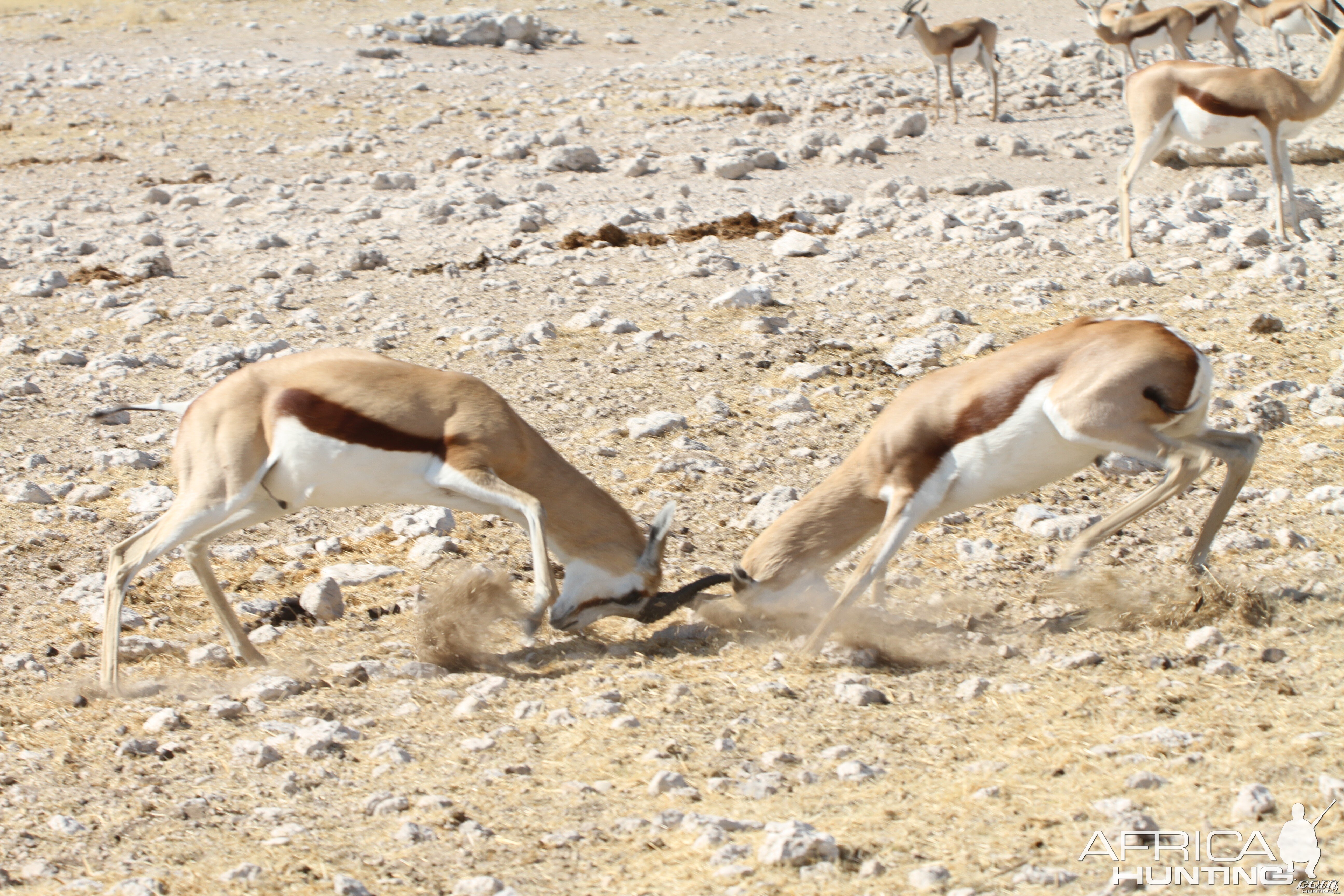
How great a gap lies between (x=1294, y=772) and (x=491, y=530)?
370cm

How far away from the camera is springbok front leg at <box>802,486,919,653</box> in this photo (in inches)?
200

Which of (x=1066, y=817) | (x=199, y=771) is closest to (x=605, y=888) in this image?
(x=1066, y=817)

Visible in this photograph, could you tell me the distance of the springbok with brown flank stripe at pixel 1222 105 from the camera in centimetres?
1133

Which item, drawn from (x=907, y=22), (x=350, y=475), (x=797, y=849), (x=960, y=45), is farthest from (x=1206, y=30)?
(x=797, y=849)

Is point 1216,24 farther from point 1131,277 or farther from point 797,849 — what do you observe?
point 797,849

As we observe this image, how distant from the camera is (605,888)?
3.52m

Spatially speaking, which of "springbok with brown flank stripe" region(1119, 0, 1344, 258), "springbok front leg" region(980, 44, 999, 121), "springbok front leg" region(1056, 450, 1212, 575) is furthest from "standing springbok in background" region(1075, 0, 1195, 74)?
"springbok front leg" region(1056, 450, 1212, 575)

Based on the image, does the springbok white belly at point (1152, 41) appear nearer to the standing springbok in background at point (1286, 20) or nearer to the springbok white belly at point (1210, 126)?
the standing springbok in background at point (1286, 20)

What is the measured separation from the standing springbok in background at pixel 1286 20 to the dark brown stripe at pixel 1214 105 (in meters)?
11.7

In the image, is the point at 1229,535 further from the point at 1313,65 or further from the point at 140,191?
the point at 1313,65

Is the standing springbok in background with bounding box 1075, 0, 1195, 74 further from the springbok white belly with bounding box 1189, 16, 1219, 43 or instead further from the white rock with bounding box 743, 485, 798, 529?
the white rock with bounding box 743, 485, 798, 529

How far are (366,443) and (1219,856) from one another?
10.3ft

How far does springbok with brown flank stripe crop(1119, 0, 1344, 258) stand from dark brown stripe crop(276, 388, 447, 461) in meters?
7.52

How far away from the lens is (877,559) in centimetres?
510
